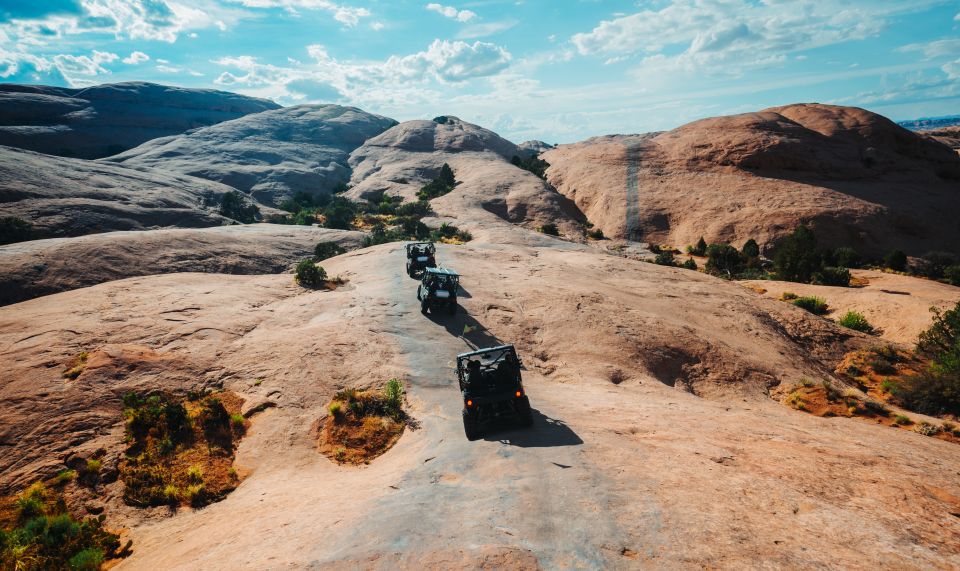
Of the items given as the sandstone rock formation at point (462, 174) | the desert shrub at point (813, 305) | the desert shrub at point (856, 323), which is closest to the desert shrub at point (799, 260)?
the desert shrub at point (813, 305)

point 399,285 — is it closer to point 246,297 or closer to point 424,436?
point 246,297

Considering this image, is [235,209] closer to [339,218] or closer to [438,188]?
[339,218]

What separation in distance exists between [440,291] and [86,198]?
4325cm

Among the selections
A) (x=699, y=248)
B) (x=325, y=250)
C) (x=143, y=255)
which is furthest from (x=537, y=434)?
(x=699, y=248)

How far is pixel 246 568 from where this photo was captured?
6.61m

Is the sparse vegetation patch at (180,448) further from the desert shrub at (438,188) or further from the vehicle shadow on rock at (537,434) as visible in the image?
the desert shrub at (438,188)

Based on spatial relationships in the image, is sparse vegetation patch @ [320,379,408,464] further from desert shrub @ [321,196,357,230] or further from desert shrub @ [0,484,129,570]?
desert shrub @ [321,196,357,230]

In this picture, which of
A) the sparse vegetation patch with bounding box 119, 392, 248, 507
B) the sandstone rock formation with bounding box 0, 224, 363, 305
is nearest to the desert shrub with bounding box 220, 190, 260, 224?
the sandstone rock formation with bounding box 0, 224, 363, 305

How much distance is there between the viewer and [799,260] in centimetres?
3600

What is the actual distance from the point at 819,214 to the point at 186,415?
60.3m

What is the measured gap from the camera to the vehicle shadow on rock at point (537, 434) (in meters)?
10.5

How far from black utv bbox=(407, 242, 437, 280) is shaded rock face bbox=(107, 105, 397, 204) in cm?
5991

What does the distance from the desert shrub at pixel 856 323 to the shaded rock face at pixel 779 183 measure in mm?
24825

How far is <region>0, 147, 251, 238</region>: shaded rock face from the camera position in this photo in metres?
38.0
